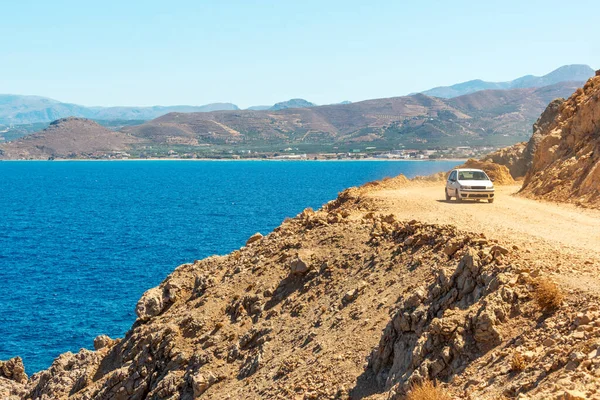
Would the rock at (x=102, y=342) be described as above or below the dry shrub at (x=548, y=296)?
below

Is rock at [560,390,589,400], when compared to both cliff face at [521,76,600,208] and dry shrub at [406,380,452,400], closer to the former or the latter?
dry shrub at [406,380,452,400]

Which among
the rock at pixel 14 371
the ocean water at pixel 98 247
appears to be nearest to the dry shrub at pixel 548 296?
the rock at pixel 14 371

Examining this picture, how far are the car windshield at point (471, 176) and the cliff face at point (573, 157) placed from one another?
2.90 meters

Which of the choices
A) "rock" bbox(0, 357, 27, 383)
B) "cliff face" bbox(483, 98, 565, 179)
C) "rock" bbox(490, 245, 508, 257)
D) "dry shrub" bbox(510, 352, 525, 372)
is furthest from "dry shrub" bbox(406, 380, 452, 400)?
"cliff face" bbox(483, 98, 565, 179)

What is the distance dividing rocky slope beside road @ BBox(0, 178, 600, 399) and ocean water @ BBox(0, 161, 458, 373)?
9.61 metres

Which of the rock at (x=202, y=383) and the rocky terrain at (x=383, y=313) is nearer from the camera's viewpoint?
the rocky terrain at (x=383, y=313)

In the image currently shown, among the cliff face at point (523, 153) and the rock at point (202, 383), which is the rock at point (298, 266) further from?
the cliff face at point (523, 153)

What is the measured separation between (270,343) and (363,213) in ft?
26.6

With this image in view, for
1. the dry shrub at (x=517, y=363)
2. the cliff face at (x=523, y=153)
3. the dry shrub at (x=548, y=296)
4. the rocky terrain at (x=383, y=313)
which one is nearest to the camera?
the dry shrub at (x=517, y=363)

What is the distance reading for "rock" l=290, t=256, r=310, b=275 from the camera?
20.9m

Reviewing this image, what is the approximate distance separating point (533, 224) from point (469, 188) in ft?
24.9

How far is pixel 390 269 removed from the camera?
732 inches

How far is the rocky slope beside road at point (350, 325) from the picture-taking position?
11484mm

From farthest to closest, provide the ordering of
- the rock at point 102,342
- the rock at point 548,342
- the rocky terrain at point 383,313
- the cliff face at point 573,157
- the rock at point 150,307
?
the cliff face at point 573,157 < the rock at point 102,342 < the rock at point 150,307 < the rocky terrain at point 383,313 < the rock at point 548,342
